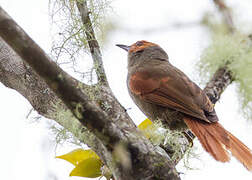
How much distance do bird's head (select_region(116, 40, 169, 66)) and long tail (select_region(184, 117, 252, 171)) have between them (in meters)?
1.41

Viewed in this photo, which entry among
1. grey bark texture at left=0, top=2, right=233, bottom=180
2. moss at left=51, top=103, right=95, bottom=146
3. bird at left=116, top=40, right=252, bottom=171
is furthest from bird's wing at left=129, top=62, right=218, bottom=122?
moss at left=51, top=103, right=95, bottom=146

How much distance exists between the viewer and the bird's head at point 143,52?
4734 millimetres

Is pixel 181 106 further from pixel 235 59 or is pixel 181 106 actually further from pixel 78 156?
pixel 78 156

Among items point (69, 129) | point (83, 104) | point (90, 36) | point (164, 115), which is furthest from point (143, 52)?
point (83, 104)

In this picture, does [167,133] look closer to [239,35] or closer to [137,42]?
[239,35]

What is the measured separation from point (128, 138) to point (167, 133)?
778 mm

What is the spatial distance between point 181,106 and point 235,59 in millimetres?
669

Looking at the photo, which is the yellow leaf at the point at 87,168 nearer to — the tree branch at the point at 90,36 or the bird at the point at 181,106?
the tree branch at the point at 90,36

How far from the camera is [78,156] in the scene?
8.14 feet

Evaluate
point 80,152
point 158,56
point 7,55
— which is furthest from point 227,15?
point 158,56

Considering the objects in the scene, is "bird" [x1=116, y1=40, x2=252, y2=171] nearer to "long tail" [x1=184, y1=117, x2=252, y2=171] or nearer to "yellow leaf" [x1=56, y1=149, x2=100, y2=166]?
"long tail" [x1=184, y1=117, x2=252, y2=171]

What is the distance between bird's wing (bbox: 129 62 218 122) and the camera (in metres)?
3.55

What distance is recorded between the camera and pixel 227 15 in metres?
2.40

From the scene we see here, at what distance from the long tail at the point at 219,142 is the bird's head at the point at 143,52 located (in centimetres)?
141
